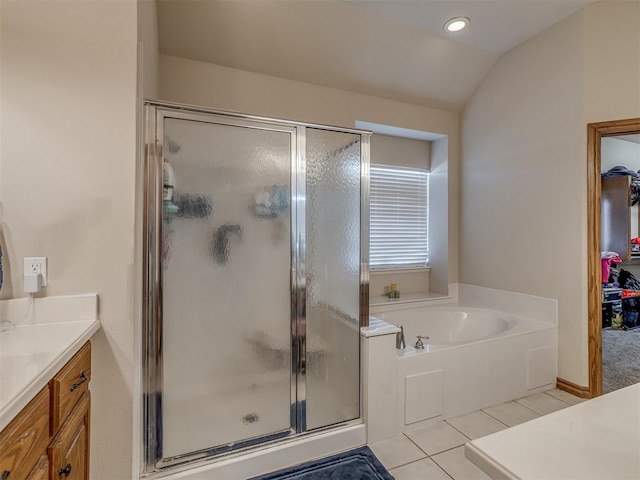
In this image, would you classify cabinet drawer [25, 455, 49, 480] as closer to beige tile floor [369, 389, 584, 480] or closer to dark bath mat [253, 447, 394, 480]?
dark bath mat [253, 447, 394, 480]

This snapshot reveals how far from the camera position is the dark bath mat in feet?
5.47

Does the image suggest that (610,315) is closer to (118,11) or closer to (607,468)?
(607,468)

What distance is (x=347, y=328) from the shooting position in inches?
77.7

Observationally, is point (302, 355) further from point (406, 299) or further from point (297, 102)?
point (297, 102)

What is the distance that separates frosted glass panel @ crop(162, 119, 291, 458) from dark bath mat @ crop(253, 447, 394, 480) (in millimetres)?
226

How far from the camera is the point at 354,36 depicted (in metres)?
2.57

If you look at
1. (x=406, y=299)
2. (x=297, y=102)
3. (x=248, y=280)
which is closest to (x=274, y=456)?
(x=248, y=280)

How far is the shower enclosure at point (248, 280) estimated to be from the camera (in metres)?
1.54

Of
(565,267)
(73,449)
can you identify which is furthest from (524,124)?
(73,449)

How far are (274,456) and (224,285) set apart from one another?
0.98 meters

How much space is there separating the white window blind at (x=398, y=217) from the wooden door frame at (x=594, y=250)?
5.16ft

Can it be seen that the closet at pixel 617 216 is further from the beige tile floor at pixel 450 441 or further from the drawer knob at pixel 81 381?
the drawer knob at pixel 81 381

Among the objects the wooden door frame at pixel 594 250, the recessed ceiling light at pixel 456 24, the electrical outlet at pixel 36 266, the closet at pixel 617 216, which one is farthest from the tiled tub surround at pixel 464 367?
the closet at pixel 617 216

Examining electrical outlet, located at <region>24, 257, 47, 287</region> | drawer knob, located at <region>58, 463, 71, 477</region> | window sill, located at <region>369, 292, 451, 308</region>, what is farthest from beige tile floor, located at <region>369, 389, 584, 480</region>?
electrical outlet, located at <region>24, 257, 47, 287</region>
